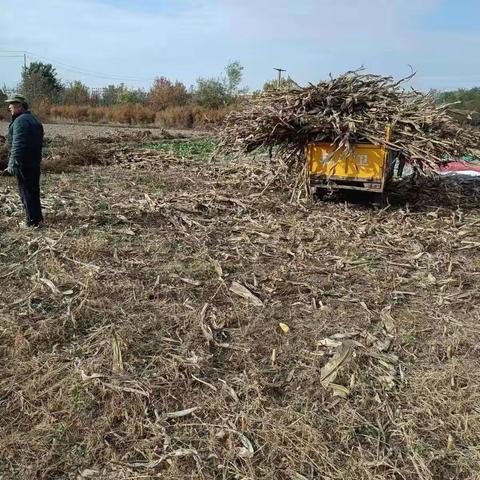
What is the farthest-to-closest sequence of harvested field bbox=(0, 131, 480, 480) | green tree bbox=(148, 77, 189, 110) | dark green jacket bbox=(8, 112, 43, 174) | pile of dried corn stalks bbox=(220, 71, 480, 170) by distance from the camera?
green tree bbox=(148, 77, 189, 110) → pile of dried corn stalks bbox=(220, 71, 480, 170) → dark green jacket bbox=(8, 112, 43, 174) → harvested field bbox=(0, 131, 480, 480)

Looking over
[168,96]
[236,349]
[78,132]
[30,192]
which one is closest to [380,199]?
[236,349]

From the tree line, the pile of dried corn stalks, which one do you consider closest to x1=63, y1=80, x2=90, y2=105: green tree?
the tree line

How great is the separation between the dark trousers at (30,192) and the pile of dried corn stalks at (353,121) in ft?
11.8

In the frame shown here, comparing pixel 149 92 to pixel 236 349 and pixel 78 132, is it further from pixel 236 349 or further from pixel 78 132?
pixel 236 349

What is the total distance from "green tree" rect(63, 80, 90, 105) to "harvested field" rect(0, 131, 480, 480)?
46.0 meters

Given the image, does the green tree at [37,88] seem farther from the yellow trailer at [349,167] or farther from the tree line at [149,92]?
the yellow trailer at [349,167]

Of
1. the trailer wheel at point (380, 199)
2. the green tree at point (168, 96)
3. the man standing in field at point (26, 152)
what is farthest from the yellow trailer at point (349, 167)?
the green tree at point (168, 96)

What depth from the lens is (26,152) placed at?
21.1 ft

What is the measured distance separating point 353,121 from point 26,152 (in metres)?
4.75

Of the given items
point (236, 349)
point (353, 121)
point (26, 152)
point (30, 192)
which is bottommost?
point (236, 349)

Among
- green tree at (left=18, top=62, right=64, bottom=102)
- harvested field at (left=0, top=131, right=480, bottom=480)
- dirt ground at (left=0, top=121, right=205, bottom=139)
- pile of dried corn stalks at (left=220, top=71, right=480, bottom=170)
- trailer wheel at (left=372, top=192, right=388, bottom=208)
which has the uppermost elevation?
green tree at (left=18, top=62, right=64, bottom=102)

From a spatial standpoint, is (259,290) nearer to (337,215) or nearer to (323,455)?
(323,455)

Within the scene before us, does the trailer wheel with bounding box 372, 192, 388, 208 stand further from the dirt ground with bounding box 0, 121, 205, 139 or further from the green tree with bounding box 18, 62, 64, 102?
the green tree with bounding box 18, 62, 64, 102

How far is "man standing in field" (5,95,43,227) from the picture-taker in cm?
636
